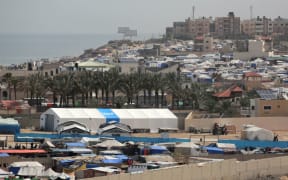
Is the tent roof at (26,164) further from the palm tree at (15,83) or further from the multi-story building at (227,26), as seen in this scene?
the multi-story building at (227,26)

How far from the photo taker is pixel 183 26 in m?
137

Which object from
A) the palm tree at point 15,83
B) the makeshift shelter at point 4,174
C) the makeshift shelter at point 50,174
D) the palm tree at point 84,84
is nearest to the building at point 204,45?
the palm tree at point 15,83

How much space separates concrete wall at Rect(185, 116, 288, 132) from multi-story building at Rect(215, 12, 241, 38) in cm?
8876

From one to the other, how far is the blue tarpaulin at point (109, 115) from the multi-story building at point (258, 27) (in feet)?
291

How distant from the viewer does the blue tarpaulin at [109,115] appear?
117 feet

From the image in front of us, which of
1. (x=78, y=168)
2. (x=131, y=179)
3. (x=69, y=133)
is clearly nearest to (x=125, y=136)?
(x=69, y=133)

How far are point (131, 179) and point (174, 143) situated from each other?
30.0ft

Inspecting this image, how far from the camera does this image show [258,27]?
125 m

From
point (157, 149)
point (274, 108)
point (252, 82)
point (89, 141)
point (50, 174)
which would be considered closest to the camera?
point (50, 174)

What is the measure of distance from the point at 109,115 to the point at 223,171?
12834mm

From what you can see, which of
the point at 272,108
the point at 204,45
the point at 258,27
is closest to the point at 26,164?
the point at 272,108

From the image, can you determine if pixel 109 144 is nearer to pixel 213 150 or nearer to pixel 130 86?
pixel 213 150

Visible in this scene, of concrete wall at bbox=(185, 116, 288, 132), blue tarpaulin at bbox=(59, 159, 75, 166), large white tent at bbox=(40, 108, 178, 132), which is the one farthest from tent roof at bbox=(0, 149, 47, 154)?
concrete wall at bbox=(185, 116, 288, 132)

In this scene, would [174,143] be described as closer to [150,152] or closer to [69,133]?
[150,152]
